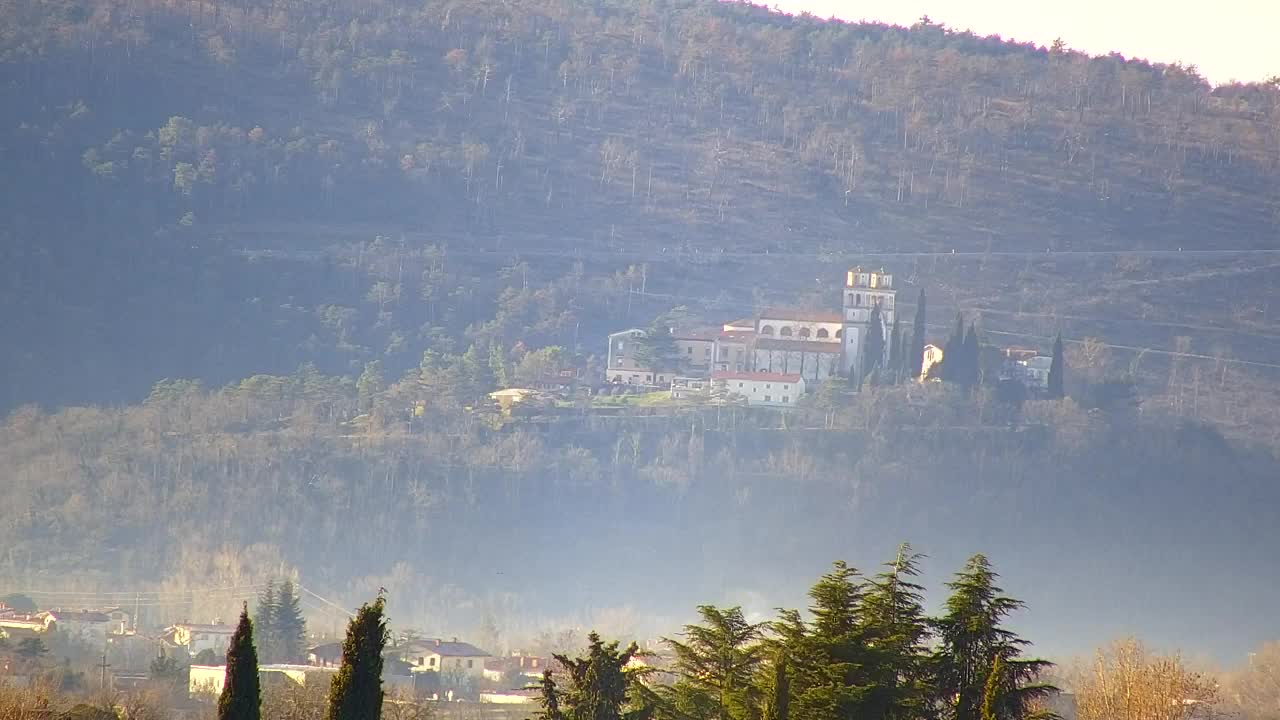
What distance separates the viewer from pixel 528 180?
16975 centimetres

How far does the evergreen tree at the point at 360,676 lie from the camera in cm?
2725

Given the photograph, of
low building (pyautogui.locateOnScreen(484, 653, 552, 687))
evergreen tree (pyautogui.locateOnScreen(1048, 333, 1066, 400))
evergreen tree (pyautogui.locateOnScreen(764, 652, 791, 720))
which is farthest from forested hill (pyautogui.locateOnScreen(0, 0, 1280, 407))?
evergreen tree (pyautogui.locateOnScreen(764, 652, 791, 720))

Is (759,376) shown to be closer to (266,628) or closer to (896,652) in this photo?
(266,628)

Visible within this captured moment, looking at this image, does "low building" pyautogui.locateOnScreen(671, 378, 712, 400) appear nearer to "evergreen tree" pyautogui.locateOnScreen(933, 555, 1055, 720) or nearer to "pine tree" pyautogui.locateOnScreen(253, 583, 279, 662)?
"pine tree" pyautogui.locateOnScreen(253, 583, 279, 662)

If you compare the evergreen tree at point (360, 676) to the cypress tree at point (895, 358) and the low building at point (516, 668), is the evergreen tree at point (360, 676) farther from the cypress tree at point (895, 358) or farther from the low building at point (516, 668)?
the cypress tree at point (895, 358)

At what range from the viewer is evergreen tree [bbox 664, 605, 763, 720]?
3012cm

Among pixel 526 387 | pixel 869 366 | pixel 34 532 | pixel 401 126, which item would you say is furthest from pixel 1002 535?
pixel 401 126

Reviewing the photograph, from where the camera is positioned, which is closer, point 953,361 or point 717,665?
point 717,665

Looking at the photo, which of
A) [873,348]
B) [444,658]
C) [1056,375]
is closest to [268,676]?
[444,658]

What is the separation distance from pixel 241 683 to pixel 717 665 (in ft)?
22.3

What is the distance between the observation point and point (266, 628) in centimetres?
6525

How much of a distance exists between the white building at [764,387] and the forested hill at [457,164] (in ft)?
66.6

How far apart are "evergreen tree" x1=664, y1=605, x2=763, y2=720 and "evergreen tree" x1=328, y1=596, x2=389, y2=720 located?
4636mm

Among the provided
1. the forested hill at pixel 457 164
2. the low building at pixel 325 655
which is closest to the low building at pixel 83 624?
the low building at pixel 325 655
